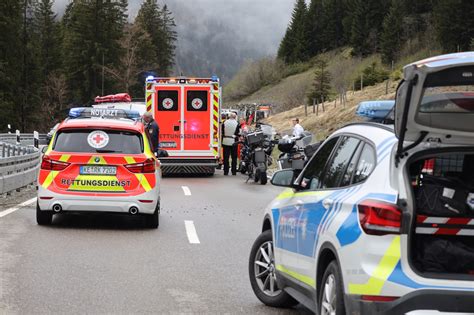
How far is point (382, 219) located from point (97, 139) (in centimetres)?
810

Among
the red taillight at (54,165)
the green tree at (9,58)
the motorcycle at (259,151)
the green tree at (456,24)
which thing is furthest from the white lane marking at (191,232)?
the green tree at (456,24)

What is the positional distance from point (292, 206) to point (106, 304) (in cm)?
201

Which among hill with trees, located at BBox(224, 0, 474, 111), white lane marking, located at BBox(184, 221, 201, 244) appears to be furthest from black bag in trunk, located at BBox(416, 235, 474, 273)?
hill with trees, located at BBox(224, 0, 474, 111)

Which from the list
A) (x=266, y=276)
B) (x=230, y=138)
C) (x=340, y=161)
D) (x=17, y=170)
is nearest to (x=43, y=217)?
(x=266, y=276)

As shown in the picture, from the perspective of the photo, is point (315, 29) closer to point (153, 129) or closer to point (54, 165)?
point (153, 129)

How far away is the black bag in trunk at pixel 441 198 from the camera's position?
4.71 meters

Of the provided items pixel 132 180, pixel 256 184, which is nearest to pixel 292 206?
pixel 132 180

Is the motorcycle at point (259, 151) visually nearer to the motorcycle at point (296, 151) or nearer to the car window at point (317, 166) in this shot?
the motorcycle at point (296, 151)

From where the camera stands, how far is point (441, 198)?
189 inches

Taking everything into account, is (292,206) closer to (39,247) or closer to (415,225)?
(415,225)

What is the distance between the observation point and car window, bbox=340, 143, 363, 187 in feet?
16.9

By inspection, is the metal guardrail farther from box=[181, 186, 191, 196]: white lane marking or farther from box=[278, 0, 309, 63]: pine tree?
box=[278, 0, 309, 63]: pine tree

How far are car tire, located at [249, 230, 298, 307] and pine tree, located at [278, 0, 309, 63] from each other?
133954 mm

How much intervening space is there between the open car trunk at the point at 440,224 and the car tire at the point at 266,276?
212 cm
